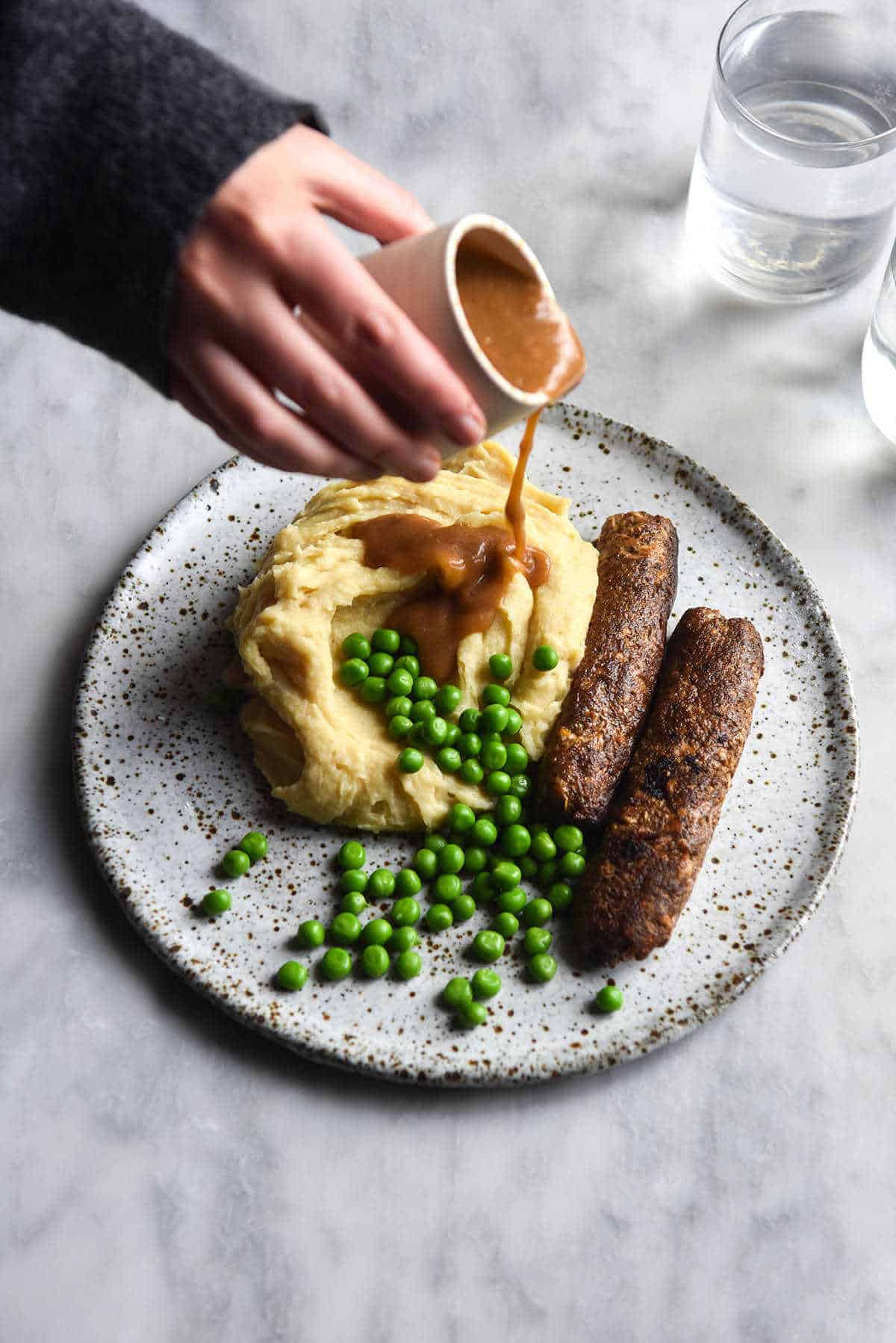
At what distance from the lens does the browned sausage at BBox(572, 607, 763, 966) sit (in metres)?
3.36

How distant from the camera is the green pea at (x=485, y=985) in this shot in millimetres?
3289

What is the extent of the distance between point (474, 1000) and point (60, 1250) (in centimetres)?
116

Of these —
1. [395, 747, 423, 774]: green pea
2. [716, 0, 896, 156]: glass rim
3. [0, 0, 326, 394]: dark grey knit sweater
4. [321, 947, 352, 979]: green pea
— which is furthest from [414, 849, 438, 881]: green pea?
[716, 0, 896, 156]: glass rim

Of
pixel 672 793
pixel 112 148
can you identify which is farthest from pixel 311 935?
pixel 112 148

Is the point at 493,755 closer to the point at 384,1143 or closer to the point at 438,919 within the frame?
→ the point at 438,919

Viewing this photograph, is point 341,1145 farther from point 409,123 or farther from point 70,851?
point 409,123

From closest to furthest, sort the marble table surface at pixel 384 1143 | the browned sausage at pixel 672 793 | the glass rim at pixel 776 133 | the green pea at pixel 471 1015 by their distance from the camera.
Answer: the marble table surface at pixel 384 1143 → the green pea at pixel 471 1015 → the browned sausage at pixel 672 793 → the glass rim at pixel 776 133

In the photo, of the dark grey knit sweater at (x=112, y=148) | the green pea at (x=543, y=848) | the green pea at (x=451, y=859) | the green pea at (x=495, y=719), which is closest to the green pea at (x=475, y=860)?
the green pea at (x=451, y=859)

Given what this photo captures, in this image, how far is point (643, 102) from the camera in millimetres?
5711

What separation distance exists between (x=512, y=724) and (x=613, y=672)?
342mm

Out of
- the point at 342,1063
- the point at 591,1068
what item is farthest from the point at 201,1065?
the point at 591,1068

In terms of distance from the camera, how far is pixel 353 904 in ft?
11.2

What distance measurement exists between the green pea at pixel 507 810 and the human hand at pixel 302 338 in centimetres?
117

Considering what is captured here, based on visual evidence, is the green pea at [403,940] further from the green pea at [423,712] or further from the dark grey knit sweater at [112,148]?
the dark grey knit sweater at [112,148]
